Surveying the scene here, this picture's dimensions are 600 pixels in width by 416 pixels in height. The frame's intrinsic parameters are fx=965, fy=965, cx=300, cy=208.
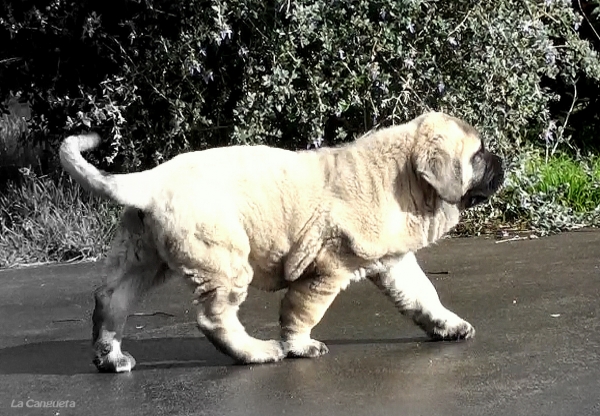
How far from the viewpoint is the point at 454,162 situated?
536 centimetres

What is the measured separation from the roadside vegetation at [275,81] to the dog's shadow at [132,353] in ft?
9.46

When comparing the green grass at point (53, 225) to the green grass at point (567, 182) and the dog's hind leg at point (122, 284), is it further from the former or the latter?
the green grass at point (567, 182)

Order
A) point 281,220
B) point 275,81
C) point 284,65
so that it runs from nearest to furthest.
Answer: point 281,220 → point 275,81 → point 284,65

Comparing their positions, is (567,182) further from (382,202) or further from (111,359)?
(111,359)

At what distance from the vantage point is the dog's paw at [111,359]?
5.34 meters

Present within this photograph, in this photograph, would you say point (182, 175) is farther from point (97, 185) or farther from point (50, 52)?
point (50, 52)

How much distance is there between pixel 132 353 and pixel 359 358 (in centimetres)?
141

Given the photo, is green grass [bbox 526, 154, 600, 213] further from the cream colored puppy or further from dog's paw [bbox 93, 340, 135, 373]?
dog's paw [bbox 93, 340, 135, 373]

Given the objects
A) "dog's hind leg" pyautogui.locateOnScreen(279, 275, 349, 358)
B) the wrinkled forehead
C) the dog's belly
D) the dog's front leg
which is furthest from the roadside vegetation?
"dog's hind leg" pyautogui.locateOnScreen(279, 275, 349, 358)

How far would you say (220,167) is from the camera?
5227 millimetres

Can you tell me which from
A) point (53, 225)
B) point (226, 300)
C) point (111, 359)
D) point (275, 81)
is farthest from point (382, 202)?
point (53, 225)

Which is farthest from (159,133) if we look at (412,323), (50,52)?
(412,323)

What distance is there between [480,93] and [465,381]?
14.7 feet

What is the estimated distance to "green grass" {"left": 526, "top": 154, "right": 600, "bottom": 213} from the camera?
30.3 ft
